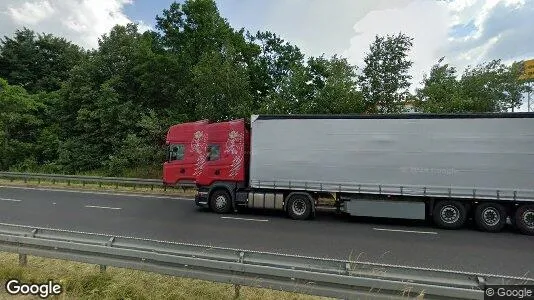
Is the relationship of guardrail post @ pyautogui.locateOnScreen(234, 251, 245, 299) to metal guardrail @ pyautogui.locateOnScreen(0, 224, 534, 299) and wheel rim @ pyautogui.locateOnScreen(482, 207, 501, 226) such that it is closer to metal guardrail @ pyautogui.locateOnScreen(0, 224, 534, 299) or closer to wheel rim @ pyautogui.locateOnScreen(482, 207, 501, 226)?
metal guardrail @ pyautogui.locateOnScreen(0, 224, 534, 299)

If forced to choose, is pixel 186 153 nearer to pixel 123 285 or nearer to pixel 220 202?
pixel 220 202

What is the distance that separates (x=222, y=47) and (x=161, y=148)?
346 inches

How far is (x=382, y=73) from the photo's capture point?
19.3m

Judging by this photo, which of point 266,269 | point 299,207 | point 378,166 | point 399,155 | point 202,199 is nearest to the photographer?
point 266,269

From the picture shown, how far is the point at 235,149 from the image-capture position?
13664 millimetres

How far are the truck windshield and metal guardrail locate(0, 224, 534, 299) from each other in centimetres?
880

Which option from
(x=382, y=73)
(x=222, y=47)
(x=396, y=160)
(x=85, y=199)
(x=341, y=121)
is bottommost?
(x=85, y=199)

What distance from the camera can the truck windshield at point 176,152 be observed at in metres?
14.7

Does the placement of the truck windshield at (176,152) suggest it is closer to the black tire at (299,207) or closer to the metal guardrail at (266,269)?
the black tire at (299,207)

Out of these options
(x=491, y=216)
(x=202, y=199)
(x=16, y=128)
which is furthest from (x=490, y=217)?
(x=16, y=128)

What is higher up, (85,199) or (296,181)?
(296,181)

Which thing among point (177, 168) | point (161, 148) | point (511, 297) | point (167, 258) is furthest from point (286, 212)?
point (161, 148)

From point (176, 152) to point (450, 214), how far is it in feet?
34.0

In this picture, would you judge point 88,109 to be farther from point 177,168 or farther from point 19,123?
point 177,168
